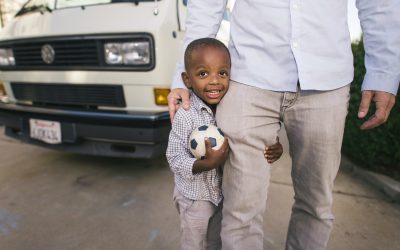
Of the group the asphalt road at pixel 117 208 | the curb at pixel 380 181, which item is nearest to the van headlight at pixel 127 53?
the asphalt road at pixel 117 208

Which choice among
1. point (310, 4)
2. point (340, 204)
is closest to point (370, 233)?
point (340, 204)

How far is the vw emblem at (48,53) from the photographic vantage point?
285 centimetres

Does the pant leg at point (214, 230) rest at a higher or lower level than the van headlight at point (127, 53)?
lower

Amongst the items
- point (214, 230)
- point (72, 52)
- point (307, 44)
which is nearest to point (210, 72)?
point (307, 44)

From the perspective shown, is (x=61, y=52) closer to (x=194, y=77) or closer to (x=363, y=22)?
(x=194, y=77)

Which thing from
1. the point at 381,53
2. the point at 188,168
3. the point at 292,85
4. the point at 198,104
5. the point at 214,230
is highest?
the point at 381,53

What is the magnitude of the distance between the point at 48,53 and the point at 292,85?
2.31 metres

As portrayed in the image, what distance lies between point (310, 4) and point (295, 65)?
0.74 feet

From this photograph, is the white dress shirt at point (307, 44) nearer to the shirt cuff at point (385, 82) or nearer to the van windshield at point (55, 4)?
the shirt cuff at point (385, 82)

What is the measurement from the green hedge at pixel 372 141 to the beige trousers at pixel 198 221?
81.2 inches

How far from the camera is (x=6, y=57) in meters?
3.21

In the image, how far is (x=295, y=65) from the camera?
1.28 metres

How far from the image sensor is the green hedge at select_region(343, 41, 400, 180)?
2914 millimetres

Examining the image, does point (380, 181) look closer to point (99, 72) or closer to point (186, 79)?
point (186, 79)
